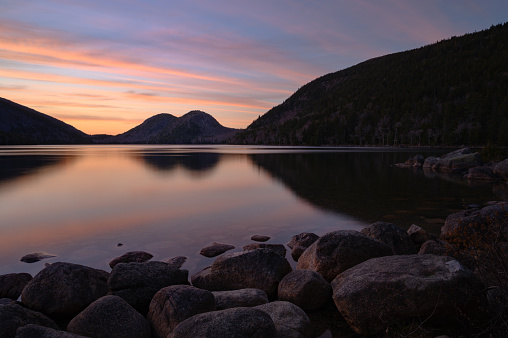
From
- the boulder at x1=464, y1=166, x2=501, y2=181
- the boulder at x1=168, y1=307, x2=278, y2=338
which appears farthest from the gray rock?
the boulder at x1=464, y1=166, x2=501, y2=181

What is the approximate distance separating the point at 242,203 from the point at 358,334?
57.7ft

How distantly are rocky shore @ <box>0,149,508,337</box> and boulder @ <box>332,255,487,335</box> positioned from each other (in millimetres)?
21

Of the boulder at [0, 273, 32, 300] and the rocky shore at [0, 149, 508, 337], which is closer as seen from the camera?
the rocky shore at [0, 149, 508, 337]

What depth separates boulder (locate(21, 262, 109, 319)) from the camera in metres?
7.95

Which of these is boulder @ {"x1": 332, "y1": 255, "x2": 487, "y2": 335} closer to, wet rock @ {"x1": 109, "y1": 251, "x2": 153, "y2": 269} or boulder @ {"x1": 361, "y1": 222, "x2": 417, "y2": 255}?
boulder @ {"x1": 361, "y1": 222, "x2": 417, "y2": 255}

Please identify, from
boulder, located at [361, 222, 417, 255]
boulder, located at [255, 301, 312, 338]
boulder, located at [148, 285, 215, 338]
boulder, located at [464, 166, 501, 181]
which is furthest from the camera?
boulder, located at [464, 166, 501, 181]

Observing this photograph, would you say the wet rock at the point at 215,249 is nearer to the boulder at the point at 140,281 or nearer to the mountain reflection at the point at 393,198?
the boulder at the point at 140,281

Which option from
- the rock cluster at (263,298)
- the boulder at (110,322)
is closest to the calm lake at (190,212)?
the rock cluster at (263,298)

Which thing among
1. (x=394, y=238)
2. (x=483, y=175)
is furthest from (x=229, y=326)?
(x=483, y=175)

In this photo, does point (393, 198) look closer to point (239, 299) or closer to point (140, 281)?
point (239, 299)

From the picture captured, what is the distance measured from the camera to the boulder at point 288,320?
648 centimetres

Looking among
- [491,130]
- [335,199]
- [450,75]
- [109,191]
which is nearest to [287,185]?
[335,199]

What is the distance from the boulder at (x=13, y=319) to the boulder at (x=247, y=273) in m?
4.25

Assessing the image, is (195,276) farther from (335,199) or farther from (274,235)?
(335,199)
